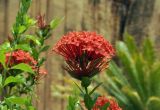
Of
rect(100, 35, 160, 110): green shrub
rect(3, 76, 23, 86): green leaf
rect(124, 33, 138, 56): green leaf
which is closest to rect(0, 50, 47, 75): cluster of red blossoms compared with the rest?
rect(3, 76, 23, 86): green leaf

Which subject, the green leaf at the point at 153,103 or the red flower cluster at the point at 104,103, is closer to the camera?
the red flower cluster at the point at 104,103

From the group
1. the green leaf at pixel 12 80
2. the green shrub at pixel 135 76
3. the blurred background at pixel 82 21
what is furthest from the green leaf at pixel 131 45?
the green leaf at pixel 12 80

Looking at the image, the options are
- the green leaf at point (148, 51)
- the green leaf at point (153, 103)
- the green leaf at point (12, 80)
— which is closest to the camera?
the green leaf at point (12, 80)

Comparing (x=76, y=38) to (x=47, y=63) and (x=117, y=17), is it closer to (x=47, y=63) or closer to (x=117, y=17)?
(x=47, y=63)

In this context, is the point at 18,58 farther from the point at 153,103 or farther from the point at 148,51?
the point at 148,51

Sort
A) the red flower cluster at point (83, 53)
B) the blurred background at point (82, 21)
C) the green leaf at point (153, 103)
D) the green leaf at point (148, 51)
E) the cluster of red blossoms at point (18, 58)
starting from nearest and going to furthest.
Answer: the red flower cluster at point (83, 53) → the cluster of red blossoms at point (18, 58) → the blurred background at point (82, 21) → the green leaf at point (153, 103) → the green leaf at point (148, 51)

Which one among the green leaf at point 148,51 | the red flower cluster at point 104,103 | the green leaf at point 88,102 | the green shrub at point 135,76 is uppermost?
the green leaf at point 88,102

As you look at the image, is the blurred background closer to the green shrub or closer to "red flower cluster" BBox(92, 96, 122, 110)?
the green shrub

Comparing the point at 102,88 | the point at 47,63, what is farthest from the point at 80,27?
the point at 102,88

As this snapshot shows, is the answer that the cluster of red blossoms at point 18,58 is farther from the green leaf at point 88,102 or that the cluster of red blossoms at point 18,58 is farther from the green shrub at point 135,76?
the green shrub at point 135,76
